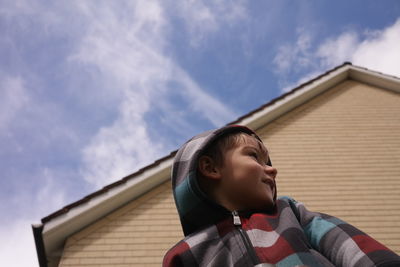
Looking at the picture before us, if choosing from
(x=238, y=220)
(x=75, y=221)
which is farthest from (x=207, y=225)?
(x=75, y=221)

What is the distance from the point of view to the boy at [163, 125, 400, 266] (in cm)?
145

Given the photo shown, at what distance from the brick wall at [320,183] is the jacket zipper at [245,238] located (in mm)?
3494

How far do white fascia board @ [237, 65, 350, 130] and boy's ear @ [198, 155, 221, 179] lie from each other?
5156mm

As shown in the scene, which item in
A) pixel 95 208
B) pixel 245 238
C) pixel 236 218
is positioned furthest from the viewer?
pixel 95 208

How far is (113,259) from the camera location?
4781mm

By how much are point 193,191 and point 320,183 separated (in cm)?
482

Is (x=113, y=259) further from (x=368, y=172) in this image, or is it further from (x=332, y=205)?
(x=368, y=172)

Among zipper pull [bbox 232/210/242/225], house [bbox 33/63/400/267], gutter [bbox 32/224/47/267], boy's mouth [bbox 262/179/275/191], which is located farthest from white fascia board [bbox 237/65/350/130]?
zipper pull [bbox 232/210/242/225]

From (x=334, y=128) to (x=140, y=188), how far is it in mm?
5000

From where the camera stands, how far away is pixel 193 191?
193 cm

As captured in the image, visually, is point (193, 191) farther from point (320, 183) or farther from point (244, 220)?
point (320, 183)

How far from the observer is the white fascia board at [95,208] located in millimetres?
4813

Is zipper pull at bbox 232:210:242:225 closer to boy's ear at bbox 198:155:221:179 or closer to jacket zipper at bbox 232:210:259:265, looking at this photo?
jacket zipper at bbox 232:210:259:265

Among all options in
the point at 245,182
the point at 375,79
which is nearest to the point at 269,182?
the point at 245,182
